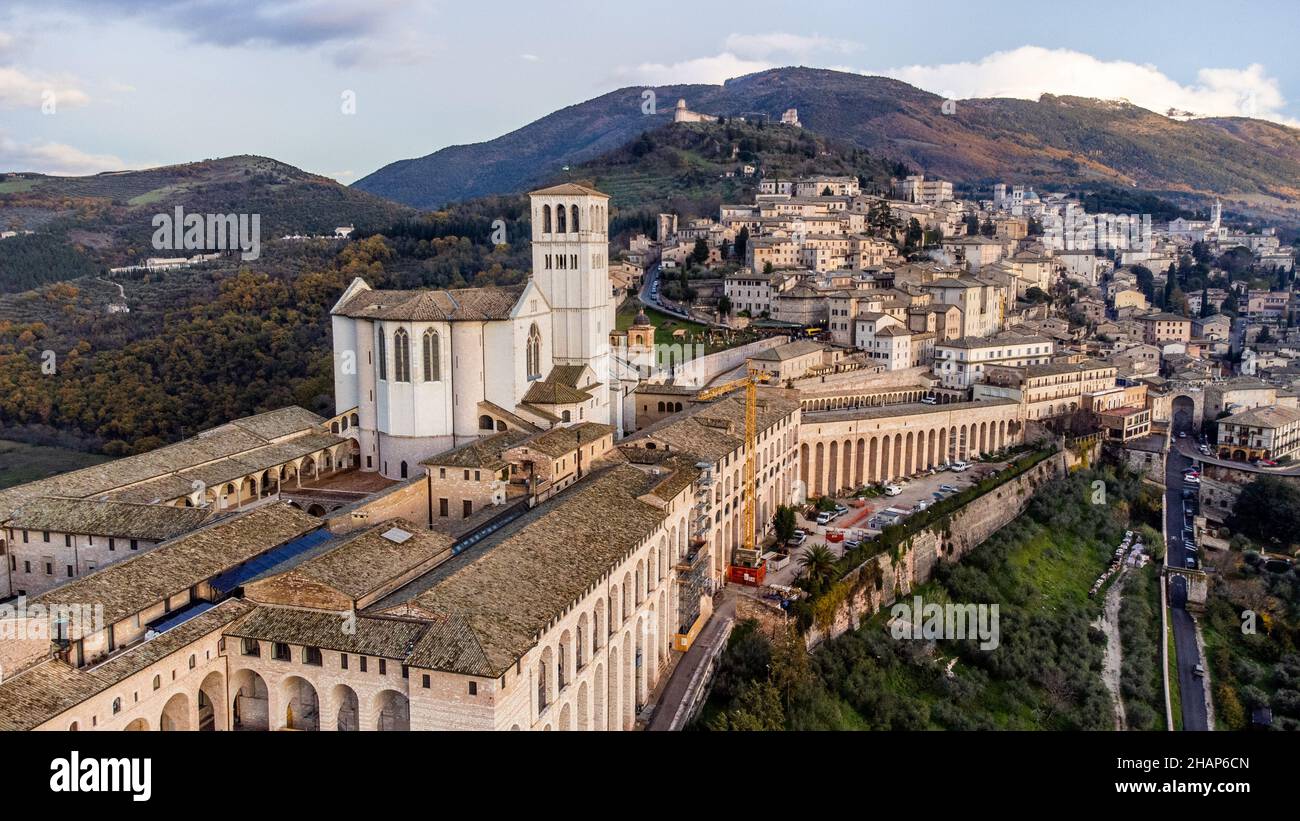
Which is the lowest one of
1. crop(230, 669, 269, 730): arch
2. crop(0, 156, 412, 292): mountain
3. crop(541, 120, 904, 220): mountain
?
crop(230, 669, 269, 730): arch

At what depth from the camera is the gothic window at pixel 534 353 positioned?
3753 cm

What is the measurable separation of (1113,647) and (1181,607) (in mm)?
5760

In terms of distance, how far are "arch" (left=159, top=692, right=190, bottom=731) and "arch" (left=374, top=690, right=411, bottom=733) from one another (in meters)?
3.50

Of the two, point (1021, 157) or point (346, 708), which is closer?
point (346, 708)

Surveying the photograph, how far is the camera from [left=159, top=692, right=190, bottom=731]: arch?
1825 cm

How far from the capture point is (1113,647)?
1399 inches

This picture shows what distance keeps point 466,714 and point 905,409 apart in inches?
1383

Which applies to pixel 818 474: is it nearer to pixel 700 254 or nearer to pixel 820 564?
pixel 820 564

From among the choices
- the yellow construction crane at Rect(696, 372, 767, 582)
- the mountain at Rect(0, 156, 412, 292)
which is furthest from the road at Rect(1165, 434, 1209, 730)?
the mountain at Rect(0, 156, 412, 292)

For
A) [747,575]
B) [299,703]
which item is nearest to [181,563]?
[299,703]

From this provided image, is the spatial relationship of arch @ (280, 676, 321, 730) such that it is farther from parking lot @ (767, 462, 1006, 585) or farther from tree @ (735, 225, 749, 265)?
tree @ (735, 225, 749, 265)

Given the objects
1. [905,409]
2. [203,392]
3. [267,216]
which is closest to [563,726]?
[905,409]

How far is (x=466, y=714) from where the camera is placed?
662 inches

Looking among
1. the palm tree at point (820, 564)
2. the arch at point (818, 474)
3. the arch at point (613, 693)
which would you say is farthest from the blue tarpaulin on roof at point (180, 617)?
the arch at point (818, 474)
